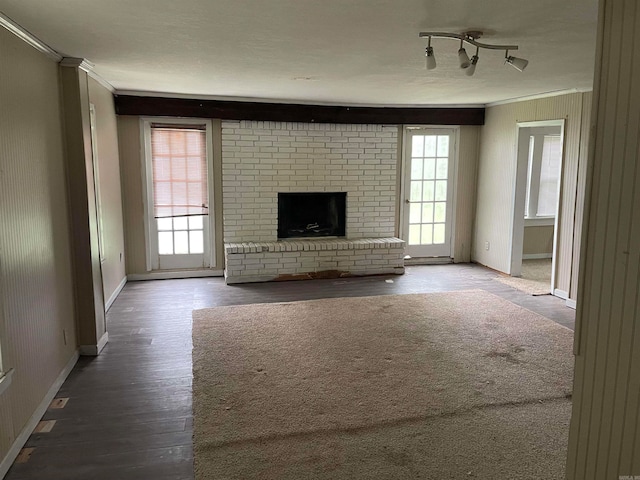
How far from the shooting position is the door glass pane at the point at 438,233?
7312mm

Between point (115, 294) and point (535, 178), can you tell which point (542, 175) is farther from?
point (115, 294)

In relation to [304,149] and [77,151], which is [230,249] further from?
[77,151]

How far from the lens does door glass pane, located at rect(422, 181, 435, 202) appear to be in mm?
7168

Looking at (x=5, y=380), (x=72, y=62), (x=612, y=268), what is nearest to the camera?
(x=612, y=268)

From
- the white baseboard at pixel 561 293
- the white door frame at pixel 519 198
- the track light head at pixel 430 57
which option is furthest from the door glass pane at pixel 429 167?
the track light head at pixel 430 57

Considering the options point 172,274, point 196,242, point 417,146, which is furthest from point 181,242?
point 417,146

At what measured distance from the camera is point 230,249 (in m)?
6.10

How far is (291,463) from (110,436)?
3.51ft

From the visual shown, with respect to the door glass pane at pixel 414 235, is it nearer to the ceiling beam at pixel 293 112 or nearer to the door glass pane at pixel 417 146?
the door glass pane at pixel 417 146

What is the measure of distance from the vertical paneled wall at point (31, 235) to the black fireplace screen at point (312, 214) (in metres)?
3.38

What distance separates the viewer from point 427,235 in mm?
7309

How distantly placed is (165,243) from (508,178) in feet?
15.2

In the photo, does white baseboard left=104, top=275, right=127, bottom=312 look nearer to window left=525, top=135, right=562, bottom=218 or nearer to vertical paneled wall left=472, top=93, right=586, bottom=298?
vertical paneled wall left=472, top=93, right=586, bottom=298

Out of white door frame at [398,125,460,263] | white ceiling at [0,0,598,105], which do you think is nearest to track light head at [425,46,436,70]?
white ceiling at [0,0,598,105]
